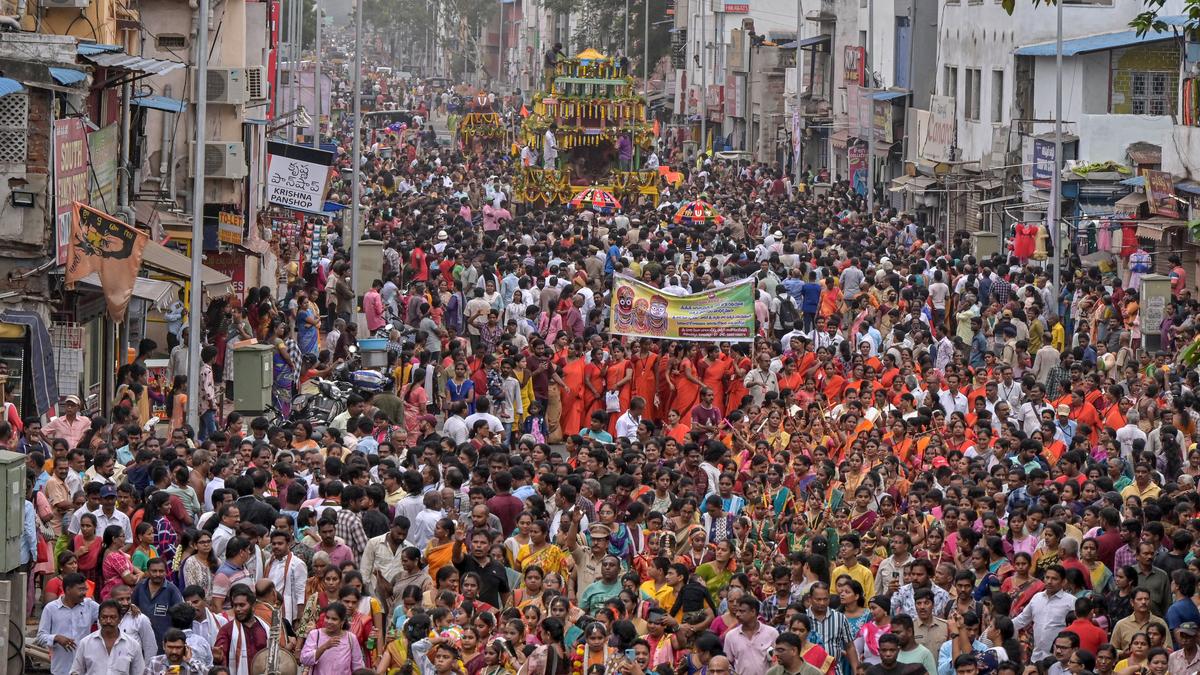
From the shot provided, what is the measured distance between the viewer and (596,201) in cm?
4191

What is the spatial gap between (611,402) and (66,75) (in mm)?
5594

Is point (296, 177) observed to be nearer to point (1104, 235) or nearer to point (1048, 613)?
point (1104, 235)

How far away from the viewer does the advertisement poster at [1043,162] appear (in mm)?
33219

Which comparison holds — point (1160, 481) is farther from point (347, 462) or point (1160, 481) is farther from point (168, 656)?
point (168, 656)

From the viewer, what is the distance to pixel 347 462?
48.3 feet

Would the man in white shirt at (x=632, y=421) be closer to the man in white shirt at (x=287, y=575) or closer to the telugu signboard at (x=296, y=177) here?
the man in white shirt at (x=287, y=575)

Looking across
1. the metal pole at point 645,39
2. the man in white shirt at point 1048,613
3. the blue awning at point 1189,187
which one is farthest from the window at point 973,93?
the man in white shirt at point 1048,613

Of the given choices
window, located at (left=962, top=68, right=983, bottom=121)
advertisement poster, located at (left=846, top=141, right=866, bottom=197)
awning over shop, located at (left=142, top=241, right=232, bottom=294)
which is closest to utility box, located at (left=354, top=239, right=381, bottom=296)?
awning over shop, located at (left=142, top=241, right=232, bottom=294)

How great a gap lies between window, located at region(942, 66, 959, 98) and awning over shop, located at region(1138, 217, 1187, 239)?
15.6 metres

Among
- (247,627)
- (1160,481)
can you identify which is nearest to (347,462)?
(247,627)

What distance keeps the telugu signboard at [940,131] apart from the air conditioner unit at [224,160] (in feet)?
68.5

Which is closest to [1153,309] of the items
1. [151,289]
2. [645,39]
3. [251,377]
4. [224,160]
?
[251,377]

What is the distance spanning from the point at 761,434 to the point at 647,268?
10577 millimetres

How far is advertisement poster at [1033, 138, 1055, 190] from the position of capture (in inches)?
1308
